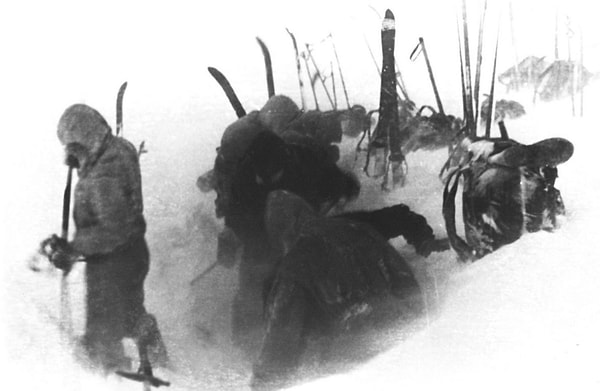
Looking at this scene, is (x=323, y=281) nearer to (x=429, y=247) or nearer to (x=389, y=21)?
(x=429, y=247)

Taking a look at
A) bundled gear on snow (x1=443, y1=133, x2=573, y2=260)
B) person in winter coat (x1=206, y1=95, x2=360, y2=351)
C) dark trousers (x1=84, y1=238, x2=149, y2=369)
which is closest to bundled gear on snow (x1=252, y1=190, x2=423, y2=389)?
person in winter coat (x1=206, y1=95, x2=360, y2=351)

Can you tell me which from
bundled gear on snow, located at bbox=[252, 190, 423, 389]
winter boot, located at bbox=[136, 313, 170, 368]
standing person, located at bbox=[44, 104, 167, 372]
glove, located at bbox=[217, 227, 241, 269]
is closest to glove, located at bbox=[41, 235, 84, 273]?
standing person, located at bbox=[44, 104, 167, 372]

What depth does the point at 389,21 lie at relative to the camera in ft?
5.26

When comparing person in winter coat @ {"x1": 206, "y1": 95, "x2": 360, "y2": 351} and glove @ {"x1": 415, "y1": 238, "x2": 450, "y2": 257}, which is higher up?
person in winter coat @ {"x1": 206, "y1": 95, "x2": 360, "y2": 351}

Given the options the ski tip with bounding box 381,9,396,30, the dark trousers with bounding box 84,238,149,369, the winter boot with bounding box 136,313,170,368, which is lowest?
the winter boot with bounding box 136,313,170,368

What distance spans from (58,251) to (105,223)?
0.12 m

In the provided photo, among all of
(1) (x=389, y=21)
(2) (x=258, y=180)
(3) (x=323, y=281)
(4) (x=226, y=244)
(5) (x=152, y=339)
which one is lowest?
(5) (x=152, y=339)

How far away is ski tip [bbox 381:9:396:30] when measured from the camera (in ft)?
5.25

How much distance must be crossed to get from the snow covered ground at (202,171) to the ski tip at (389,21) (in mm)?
20

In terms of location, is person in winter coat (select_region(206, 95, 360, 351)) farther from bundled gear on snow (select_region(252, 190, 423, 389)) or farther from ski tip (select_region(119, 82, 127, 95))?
ski tip (select_region(119, 82, 127, 95))

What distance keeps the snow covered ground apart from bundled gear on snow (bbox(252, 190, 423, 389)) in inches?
2.2

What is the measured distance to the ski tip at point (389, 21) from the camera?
1.60m

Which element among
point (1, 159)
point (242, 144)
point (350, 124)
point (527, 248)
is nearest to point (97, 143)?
point (1, 159)

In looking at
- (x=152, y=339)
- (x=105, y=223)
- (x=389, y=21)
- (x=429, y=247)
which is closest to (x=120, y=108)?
(x=105, y=223)
